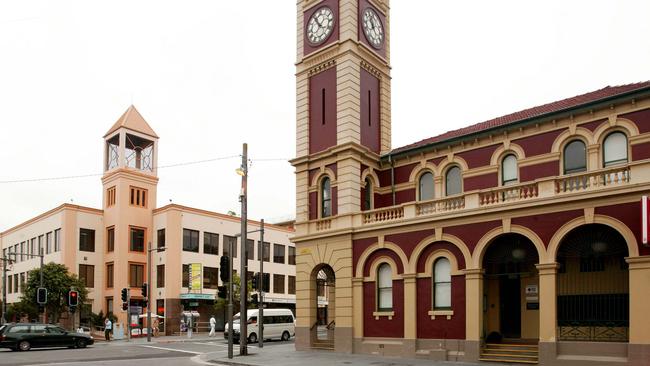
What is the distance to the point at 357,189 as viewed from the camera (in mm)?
29031

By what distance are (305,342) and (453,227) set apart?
9.64 m

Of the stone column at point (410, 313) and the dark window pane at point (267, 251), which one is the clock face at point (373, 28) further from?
the dark window pane at point (267, 251)

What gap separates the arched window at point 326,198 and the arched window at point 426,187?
4.20 m

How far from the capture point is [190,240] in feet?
188

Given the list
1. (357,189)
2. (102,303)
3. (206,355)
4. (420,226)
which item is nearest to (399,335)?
(420,226)

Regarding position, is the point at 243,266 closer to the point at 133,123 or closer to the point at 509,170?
the point at 509,170

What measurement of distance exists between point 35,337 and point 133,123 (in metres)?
28.3

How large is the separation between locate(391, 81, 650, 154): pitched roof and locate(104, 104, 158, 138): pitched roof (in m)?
34.1

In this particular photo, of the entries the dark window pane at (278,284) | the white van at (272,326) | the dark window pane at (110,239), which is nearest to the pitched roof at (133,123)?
the dark window pane at (110,239)

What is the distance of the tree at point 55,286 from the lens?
49625mm

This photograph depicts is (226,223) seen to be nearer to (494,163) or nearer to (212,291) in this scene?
(212,291)


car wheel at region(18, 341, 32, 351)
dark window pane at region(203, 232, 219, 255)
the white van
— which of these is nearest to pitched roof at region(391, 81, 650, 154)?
the white van

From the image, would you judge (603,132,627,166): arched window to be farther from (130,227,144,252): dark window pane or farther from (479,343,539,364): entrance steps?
(130,227,144,252): dark window pane

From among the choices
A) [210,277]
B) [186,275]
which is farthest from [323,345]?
[210,277]
